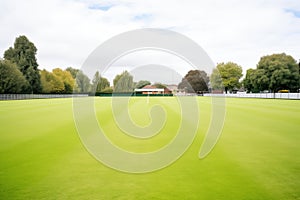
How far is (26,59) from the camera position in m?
75.9

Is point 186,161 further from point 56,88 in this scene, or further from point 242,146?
point 56,88

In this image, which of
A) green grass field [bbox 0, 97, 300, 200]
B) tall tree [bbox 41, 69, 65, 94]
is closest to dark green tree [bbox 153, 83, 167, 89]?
tall tree [bbox 41, 69, 65, 94]

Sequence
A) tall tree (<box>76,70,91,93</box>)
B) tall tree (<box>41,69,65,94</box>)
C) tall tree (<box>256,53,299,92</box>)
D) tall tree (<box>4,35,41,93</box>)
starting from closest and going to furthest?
1. tall tree (<box>256,53,299,92</box>)
2. tall tree (<box>4,35,41,93</box>)
3. tall tree (<box>41,69,65,94</box>)
4. tall tree (<box>76,70,91,93</box>)

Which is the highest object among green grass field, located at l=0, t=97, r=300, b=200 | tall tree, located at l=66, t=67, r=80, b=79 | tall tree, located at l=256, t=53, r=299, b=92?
tall tree, located at l=66, t=67, r=80, b=79

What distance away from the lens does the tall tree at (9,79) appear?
209ft

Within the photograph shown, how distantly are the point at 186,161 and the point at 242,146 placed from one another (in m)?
2.87

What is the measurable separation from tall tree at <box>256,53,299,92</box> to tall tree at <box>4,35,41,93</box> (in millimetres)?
57121

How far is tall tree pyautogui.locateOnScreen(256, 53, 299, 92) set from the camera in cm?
7188

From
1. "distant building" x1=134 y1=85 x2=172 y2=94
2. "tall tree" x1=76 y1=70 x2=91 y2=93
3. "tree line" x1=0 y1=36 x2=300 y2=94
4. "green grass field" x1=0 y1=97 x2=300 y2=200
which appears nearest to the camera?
"green grass field" x1=0 y1=97 x2=300 y2=200

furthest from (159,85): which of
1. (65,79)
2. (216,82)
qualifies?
(65,79)

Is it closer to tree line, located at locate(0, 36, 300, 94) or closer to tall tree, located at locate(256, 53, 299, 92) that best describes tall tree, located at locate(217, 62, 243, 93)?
tree line, located at locate(0, 36, 300, 94)

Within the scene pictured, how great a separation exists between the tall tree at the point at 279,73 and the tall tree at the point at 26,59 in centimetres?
5712

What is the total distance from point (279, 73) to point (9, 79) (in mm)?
61535

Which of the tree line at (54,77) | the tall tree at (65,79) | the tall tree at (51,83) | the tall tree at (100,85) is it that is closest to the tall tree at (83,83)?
the tall tree at (100,85)
